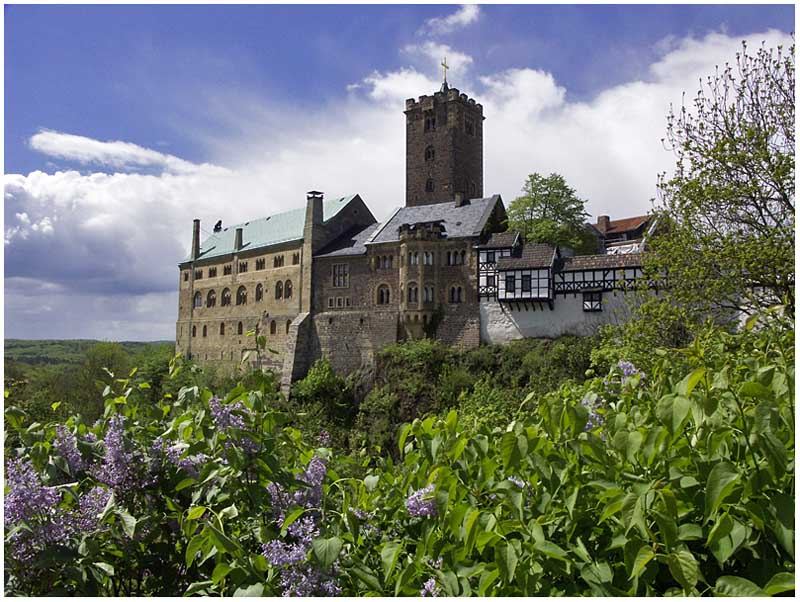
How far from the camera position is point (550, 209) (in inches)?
1732

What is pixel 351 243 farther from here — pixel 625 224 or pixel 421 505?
pixel 421 505

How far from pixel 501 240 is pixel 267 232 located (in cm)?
2307

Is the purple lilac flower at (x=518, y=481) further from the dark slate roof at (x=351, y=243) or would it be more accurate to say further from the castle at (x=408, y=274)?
the dark slate roof at (x=351, y=243)

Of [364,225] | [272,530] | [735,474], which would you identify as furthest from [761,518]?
[364,225]

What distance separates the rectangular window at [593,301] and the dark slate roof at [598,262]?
149cm

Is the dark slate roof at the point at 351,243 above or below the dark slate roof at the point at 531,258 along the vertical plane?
above

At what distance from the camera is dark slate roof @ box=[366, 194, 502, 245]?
44.1 m

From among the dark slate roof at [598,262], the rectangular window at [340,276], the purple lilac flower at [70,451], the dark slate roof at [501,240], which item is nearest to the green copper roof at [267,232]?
the rectangular window at [340,276]

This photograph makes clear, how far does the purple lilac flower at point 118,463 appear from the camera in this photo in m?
3.68

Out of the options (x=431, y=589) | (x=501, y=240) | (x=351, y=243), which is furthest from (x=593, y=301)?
(x=431, y=589)

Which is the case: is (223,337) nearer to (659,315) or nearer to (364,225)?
(364,225)

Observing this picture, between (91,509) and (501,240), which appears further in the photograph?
(501,240)

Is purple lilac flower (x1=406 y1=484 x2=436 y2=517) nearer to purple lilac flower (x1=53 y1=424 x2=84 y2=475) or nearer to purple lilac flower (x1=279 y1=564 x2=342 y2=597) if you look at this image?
purple lilac flower (x1=279 y1=564 x2=342 y2=597)

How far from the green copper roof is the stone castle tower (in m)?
5.77
